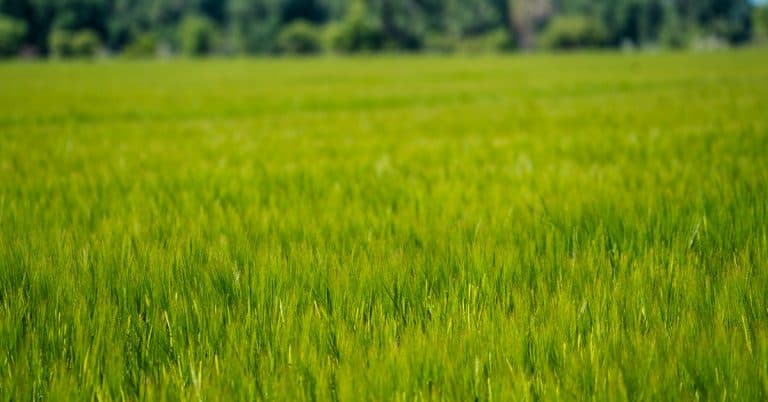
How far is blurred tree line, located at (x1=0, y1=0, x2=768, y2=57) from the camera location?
96.8 meters

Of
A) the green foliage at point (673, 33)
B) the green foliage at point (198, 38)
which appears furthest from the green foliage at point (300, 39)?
the green foliage at point (673, 33)

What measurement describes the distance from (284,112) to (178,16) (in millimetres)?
122160

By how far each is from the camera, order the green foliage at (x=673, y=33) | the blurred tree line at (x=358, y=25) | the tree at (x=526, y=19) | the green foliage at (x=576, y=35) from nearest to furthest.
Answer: the blurred tree line at (x=358, y=25), the green foliage at (x=576, y=35), the green foliage at (x=673, y=33), the tree at (x=526, y=19)

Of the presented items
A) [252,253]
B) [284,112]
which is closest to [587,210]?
[252,253]

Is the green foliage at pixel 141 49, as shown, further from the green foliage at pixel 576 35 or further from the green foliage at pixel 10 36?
the green foliage at pixel 576 35

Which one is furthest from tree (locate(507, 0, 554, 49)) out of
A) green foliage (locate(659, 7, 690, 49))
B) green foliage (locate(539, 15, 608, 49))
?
green foliage (locate(659, 7, 690, 49))

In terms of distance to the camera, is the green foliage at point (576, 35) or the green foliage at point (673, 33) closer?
the green foliage at point (576, 35)

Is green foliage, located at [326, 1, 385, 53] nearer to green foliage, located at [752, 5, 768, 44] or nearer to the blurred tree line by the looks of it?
the blurred tree line

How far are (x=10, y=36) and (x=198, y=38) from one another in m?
26.8

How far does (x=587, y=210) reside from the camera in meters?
3.05

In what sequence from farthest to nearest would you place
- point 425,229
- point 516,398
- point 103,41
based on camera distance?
point 103,41 → point 425,229 → point 516,398

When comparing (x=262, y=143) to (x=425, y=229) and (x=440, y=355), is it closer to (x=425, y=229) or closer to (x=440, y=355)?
(x=425, y=229)

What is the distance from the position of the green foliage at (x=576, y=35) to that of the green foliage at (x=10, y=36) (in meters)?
82.3

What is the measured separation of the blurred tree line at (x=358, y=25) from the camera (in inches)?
3809
